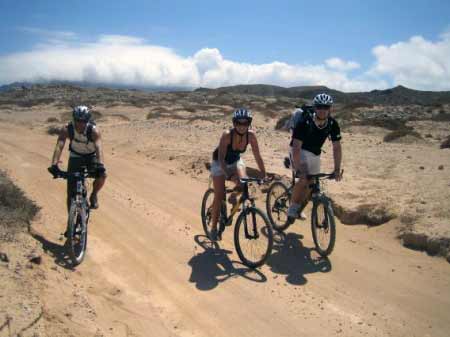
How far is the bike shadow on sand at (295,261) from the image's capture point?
5.86 m

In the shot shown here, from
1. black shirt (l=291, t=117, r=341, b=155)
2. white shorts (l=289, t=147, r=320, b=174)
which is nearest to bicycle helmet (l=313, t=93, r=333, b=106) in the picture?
black shirt (l=291, t=117, r=341, b=155)

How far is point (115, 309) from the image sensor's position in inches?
185

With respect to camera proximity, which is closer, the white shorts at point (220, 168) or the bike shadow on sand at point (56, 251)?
the bike shadow on sand at point (56, 251)

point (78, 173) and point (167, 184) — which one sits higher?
→ point (78, 173)

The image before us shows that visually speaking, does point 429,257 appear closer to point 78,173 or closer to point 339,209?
point 339,209

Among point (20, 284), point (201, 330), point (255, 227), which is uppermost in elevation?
point (255, 227)

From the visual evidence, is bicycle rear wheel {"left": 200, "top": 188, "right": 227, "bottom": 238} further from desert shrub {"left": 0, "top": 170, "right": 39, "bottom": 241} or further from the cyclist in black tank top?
desert shrub {"left": 0, "top": 170, "right": 39, "bottom": 241}

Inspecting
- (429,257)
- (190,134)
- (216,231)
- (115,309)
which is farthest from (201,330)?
(190,134)

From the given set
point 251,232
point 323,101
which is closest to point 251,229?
point 251,232

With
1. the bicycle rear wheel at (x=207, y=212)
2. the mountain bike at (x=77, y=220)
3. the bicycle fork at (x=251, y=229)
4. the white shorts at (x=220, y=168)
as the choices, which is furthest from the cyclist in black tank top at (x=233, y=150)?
the mountain bike at (x=77, y=220)

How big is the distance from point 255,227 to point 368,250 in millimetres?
2080

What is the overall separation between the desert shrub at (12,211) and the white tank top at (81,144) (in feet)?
4.17

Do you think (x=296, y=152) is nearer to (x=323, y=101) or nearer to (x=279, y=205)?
(x=323, y=101)

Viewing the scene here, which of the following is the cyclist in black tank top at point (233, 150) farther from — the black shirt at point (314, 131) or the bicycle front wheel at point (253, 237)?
the black shirt at point (314, 131)
